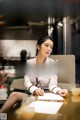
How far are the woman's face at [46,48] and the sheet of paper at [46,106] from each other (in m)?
0.31

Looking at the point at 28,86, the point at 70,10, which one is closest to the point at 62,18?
the point at 70,10

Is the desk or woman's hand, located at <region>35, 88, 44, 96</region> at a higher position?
woman's hand, located at <region>35, 88, 44, 96</region>

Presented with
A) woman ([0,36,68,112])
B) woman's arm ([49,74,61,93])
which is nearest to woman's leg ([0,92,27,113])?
woman ([0,36,68,112])

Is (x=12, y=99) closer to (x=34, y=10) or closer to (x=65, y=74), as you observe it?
(x=65, y=74)

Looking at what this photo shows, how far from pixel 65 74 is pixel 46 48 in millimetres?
211

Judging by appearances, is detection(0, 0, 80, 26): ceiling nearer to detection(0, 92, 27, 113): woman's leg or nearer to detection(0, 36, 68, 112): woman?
detection(0, 36, 68, 112): woman

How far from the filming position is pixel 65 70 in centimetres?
141

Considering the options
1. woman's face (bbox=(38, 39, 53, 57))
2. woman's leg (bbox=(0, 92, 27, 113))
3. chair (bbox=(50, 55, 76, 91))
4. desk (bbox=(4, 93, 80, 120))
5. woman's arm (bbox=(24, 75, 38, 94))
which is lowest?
desk (bbox=(4, 93, 80, 120))

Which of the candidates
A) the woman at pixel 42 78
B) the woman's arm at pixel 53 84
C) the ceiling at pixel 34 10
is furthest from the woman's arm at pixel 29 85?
the ceiling at pixel 34 10

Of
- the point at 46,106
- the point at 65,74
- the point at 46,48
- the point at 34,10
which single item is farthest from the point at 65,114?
the point at 34,10

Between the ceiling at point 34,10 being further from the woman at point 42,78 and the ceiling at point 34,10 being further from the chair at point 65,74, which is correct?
the chair at point 65,74

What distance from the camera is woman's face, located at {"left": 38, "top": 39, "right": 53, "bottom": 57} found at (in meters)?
1.39

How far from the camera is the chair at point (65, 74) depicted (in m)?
1.39

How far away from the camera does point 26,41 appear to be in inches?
53.3
